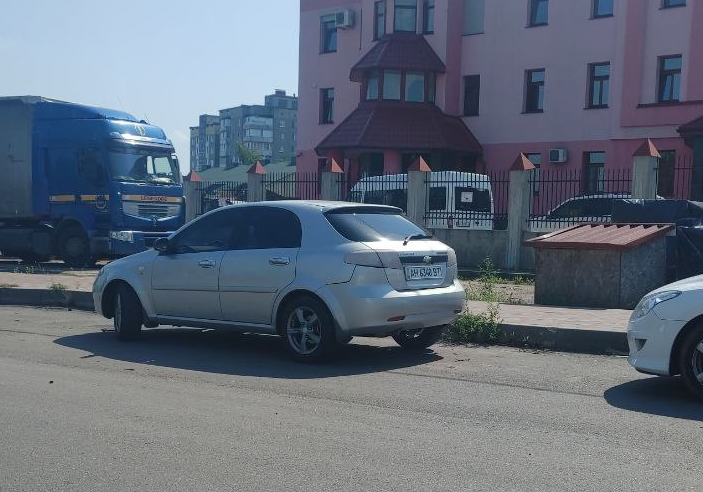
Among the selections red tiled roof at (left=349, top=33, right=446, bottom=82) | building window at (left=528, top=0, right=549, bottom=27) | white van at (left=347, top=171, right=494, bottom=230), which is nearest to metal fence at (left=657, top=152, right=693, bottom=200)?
white van at (left=347, top=171, right=494, bottom=230)

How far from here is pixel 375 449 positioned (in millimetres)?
5359

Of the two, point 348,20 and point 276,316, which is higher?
Answer: point 348,20

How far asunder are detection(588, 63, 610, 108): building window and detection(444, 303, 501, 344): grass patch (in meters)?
23.6

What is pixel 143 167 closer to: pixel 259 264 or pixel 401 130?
pixel 259 264

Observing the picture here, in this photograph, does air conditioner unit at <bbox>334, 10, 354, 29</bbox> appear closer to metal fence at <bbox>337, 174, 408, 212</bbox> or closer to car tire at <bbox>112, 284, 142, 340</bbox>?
metal fence at <bbox>337, 174, 408, 212</bbox>

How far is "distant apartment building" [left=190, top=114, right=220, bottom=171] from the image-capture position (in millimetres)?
152900

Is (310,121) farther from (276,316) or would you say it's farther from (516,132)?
(276,316)

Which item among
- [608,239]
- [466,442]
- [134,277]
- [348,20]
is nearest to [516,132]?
[348,20]

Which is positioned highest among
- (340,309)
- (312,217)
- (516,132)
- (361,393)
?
(516,132)

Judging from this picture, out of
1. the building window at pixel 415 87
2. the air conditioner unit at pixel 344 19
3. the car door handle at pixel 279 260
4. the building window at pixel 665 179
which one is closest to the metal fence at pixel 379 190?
the building window at pixel 665 179

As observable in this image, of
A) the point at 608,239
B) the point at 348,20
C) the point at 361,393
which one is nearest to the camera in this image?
the point at 361,393

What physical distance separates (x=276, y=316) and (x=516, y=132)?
26533mm

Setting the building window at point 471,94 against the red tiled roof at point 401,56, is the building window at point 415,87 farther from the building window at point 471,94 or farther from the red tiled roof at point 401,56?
Answer: the building window at point 471,94

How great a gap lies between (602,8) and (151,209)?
19750 millimetres
